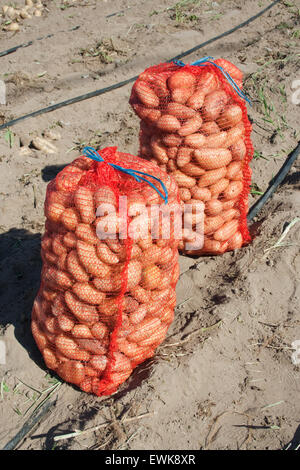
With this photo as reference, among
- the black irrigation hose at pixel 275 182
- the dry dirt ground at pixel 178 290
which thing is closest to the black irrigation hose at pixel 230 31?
the dry dirt ground at pixel 178 290

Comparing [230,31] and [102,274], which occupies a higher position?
[230,31]

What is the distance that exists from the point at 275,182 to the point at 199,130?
128 cm

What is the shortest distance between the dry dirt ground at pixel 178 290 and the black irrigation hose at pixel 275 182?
0.07 meters

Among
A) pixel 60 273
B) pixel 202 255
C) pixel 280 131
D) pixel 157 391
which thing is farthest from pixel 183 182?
pixel 280 131

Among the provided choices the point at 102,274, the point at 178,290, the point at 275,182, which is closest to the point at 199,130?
the point at 178,290

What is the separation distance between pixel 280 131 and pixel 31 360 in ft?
9.78

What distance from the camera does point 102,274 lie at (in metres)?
2.17

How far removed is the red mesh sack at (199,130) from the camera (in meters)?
2.82

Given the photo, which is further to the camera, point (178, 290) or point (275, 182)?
point (275, 182)

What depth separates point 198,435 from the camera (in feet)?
7.10

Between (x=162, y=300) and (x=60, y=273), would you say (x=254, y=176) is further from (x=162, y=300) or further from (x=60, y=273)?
(x=60, y=273)

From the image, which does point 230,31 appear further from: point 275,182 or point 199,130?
point 199,130

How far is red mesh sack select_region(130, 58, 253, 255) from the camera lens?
2.82 meters

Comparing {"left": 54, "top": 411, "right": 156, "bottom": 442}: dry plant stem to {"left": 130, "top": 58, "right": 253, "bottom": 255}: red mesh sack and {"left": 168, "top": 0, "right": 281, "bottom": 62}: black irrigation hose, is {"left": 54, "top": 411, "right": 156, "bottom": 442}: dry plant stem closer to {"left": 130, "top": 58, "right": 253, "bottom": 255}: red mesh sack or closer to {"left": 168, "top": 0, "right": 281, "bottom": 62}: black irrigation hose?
{"left": 130, "top": 58, "right": 253, "bottom": 255}: red mesh sack
